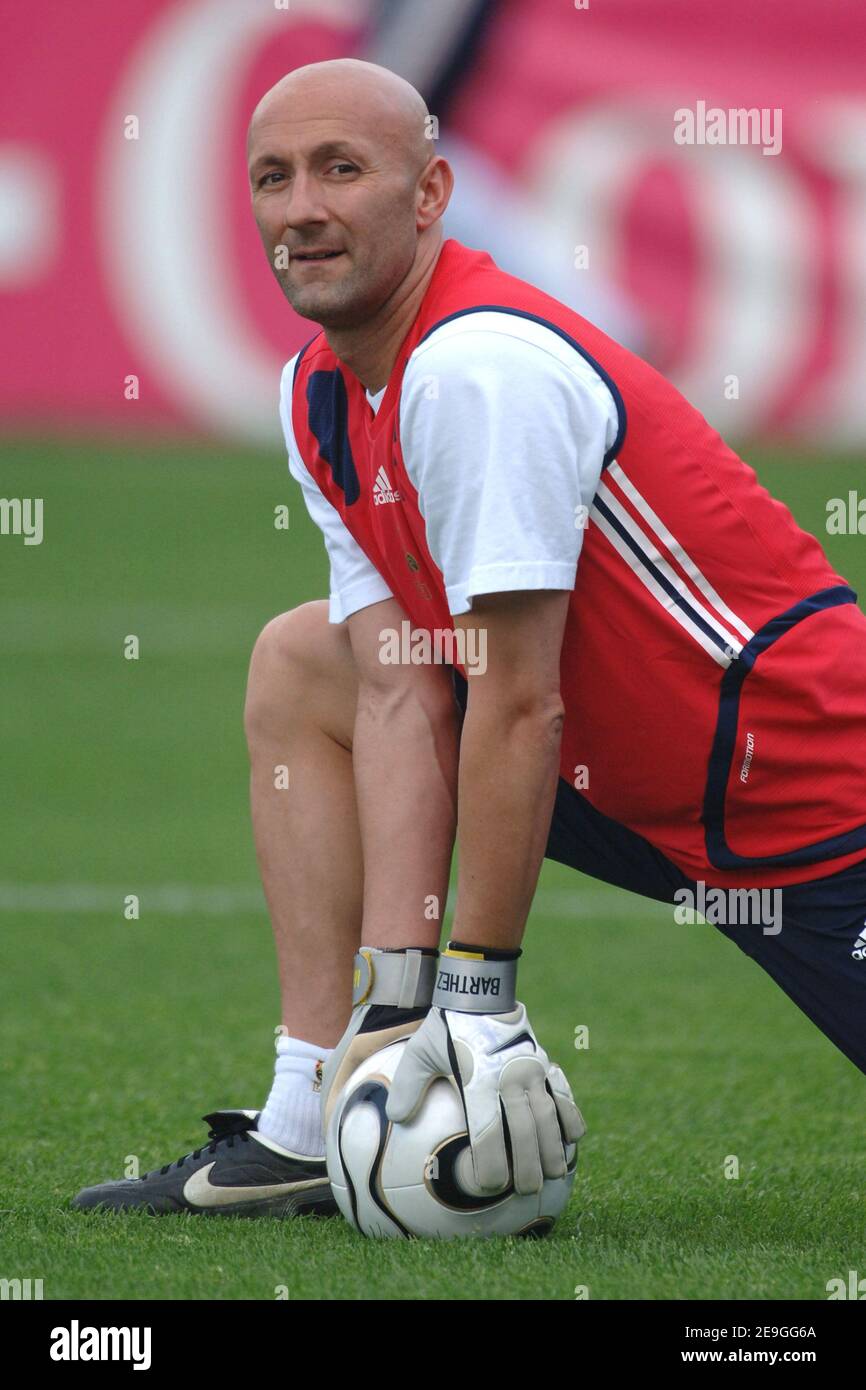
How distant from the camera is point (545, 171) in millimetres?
11547

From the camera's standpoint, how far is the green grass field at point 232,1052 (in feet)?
8.04

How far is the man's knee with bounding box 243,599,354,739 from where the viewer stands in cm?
292

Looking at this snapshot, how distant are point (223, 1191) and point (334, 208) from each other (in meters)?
1.34

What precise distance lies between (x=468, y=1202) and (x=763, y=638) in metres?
0.80

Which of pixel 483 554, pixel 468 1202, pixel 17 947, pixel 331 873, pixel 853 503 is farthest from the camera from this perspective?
pixel 853 503

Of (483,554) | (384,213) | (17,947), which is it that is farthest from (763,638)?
(17,947)

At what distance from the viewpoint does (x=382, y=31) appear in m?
11.2

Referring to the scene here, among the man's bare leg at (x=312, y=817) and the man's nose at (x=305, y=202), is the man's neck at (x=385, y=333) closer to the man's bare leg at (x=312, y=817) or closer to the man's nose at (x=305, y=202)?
the man's nose at (x=305, y=202)

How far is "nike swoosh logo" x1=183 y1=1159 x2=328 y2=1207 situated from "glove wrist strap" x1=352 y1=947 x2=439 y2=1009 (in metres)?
0.33

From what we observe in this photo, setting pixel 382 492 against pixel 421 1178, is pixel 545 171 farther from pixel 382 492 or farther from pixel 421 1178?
pixel 421 1178

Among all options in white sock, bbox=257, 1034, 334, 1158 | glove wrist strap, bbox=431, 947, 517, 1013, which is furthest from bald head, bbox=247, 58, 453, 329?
white sock, bbox=257, 1034, 334, 1158

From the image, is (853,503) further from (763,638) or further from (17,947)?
(763,638)

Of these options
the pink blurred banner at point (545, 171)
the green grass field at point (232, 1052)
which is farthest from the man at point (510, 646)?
the pink blurred banner at point (545, 171)

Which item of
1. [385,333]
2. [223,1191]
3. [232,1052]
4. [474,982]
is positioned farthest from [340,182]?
[232,1052]
